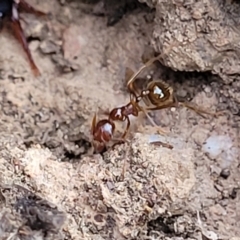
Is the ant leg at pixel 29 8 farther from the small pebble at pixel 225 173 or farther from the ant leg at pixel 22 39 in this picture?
the small pebble at pixel 225 173

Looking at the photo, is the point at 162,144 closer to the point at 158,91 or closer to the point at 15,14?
the point at 158,91

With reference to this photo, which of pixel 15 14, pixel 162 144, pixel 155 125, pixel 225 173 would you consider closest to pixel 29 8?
pixel 15 14

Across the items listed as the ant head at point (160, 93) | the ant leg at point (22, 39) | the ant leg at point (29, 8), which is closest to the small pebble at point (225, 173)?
the ant head at point (160, 93)

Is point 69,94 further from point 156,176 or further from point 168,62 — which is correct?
point 156,176

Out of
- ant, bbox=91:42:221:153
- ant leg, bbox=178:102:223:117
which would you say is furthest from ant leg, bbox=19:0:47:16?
ant leg, bbox=178:102:223:117

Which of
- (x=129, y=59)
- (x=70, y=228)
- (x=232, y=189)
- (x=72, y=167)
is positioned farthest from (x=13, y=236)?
(x=129, y=59)

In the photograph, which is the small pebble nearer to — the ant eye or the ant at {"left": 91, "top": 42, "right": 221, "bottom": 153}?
the ant at {"left": 91, "top": 42, "right": 221, "bottom": 153}
